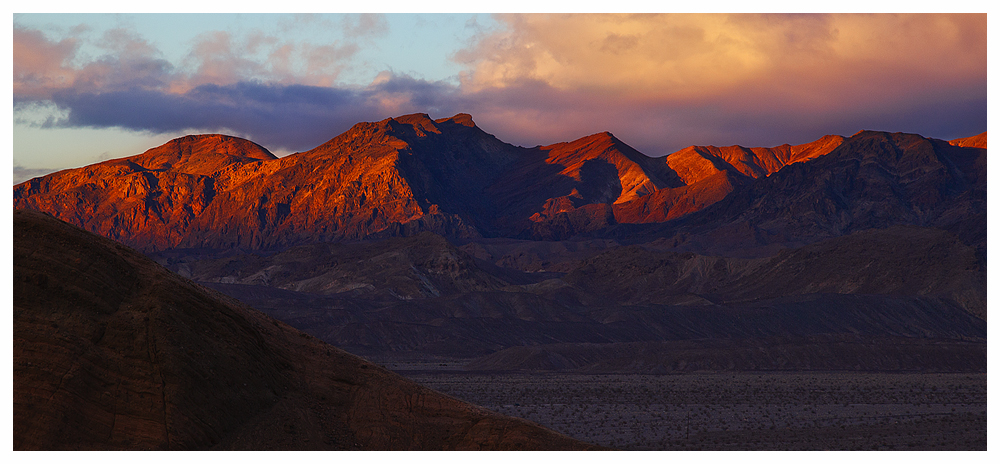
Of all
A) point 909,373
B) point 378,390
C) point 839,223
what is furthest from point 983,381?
point 839,223

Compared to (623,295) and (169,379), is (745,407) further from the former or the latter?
(623,295)

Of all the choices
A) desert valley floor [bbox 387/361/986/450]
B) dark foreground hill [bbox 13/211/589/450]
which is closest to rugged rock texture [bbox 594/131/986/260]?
desert valley floor [bbox 387/361/986/450]

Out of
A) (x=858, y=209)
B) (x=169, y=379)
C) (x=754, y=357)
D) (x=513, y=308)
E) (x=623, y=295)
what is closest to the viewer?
(x=169, y=379)

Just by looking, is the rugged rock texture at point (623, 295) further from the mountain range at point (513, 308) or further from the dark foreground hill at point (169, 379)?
the dark foreground hill at point (169, 379)

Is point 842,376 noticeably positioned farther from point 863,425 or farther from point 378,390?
point 378,390

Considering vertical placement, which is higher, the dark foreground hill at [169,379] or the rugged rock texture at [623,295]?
the dark foreground hill at [169,379]

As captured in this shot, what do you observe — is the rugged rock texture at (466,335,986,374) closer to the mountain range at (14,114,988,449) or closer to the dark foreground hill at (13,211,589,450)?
the mountain range at (14,114,988,449)

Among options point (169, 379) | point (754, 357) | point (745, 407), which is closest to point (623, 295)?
point (754, 357)

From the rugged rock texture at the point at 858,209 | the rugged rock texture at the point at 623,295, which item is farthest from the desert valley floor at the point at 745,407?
the rugged rock texture at the point at 858,209
